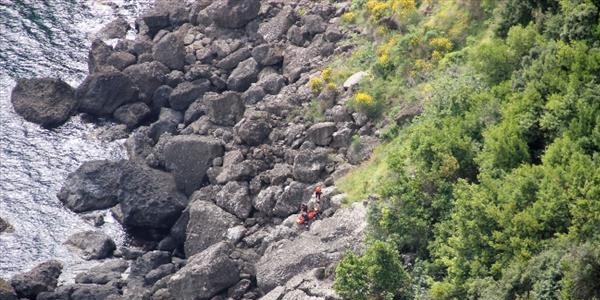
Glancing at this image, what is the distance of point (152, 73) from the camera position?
4131 inches

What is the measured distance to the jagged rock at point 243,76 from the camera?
101250 millimetres

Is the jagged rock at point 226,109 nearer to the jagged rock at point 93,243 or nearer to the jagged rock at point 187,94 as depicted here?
the jagged rock at point 187,94

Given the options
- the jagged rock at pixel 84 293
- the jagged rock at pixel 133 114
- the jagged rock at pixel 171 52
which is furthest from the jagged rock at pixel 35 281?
the jagged rock at pixel 171 52

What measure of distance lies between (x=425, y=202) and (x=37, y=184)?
1476 inches

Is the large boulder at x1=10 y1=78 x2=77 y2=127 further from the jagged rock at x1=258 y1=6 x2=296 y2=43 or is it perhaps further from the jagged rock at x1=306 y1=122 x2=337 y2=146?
the jagged rock at x1=306 y1=122 x2=337 y2=146

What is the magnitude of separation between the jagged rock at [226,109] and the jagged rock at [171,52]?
29.7ft

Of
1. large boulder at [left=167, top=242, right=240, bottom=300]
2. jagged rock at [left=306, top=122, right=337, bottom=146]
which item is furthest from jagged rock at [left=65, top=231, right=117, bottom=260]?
jagged rock at [left=306, top=122, right=337, bottom=146]

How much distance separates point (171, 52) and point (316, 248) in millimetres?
34152

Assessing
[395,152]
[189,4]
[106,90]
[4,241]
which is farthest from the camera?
[189,4]

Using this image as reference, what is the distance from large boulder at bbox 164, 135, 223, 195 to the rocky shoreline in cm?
10

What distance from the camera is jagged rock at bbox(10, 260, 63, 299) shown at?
3423 inches

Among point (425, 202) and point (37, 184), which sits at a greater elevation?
point (425, 202)

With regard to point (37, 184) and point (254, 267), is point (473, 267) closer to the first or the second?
point (254, 267)

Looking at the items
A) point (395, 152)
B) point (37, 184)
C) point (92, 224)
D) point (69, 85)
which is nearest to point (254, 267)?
point (395, 152)
